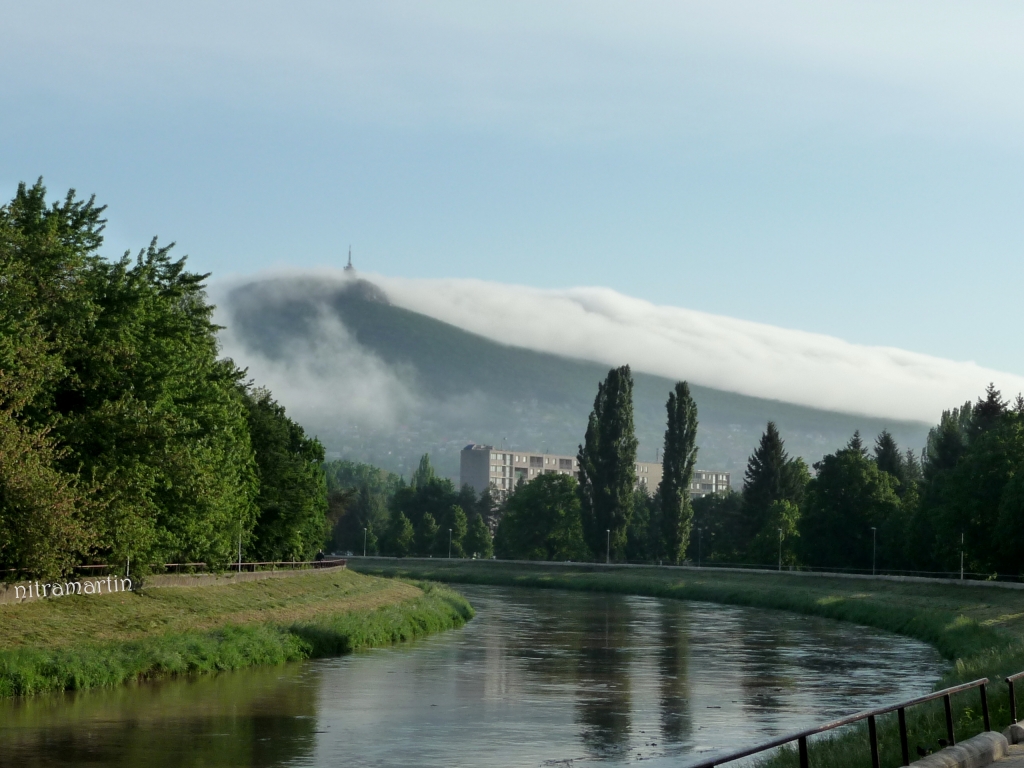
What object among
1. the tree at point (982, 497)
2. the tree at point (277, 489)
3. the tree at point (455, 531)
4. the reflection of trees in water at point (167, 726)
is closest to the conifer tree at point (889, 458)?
the tree at point (982, 497)

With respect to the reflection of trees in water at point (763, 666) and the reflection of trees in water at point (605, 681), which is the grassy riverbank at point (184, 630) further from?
the reflection of trees in water at point (763, 666)

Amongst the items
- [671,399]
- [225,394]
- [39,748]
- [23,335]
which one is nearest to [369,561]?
[671,399]

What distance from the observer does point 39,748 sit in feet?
96.6

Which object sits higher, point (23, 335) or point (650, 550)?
point (23, 335)

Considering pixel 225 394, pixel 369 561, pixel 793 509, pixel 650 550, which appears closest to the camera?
pixel 225 394

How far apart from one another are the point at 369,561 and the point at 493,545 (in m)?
27.2

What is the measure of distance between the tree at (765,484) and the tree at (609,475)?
1523 cm

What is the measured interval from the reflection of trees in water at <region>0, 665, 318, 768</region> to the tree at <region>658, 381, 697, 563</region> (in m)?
101

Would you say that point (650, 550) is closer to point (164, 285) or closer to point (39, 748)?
point (164, 285)

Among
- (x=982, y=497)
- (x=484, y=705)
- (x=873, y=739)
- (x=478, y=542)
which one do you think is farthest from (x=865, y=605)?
(x=478, y=542)

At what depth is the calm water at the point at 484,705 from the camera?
99.7 ft

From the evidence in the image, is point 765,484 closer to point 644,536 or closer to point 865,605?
point 644,536

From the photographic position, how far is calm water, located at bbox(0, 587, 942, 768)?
3039 cm

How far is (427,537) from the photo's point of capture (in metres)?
191
